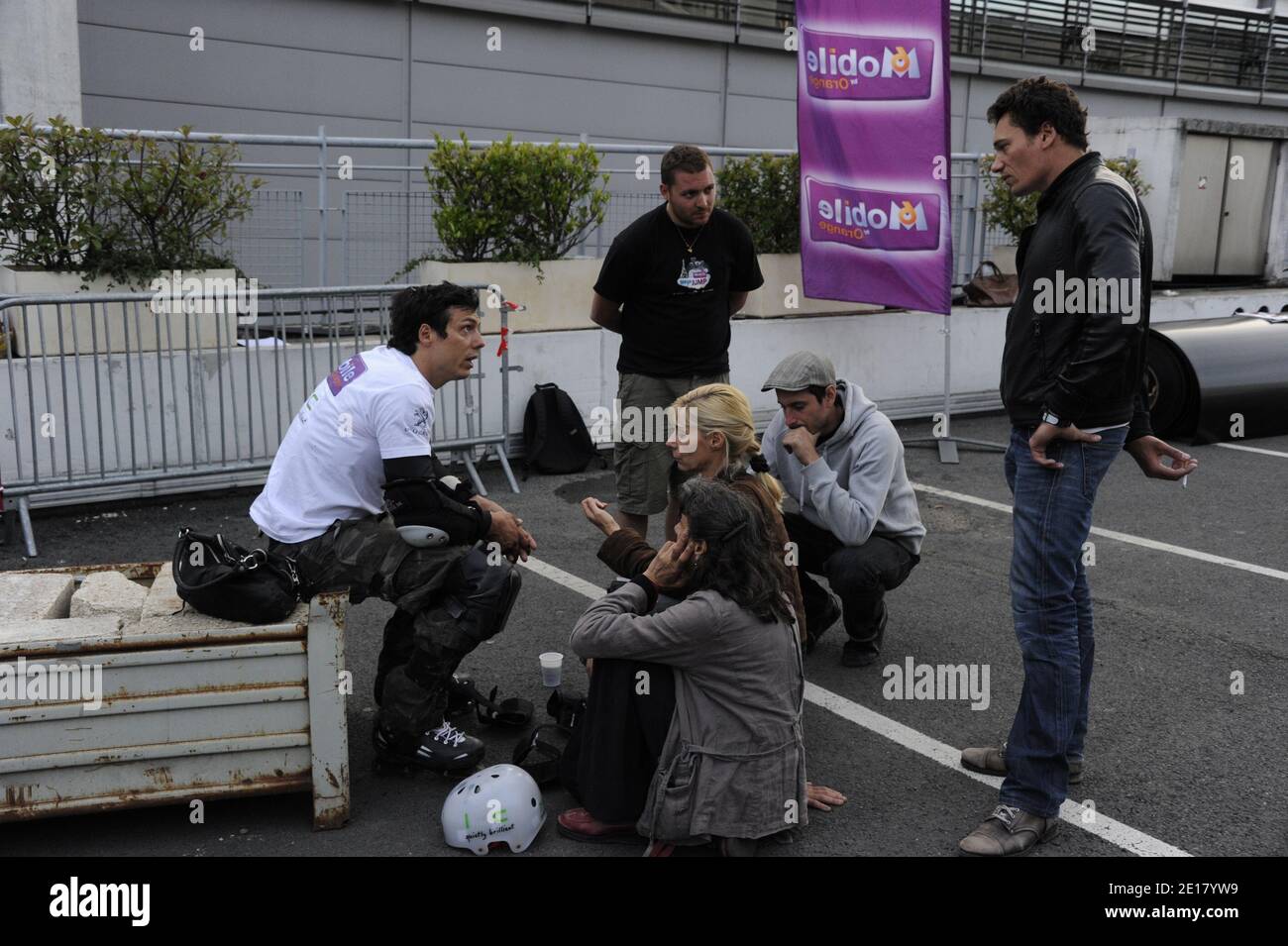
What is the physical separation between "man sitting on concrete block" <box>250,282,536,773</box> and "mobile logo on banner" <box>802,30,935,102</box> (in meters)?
5.13

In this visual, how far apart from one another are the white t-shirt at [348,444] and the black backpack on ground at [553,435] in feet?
13.2

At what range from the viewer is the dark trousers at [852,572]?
470 cm

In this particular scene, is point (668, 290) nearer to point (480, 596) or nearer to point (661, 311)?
point (661, 311)

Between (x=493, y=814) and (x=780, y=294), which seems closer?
(x=493, y=814)

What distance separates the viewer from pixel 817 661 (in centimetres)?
495

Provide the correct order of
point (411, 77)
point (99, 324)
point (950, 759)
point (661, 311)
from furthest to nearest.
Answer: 1. point (411, 77)
2. point (99, 324)
3. point (661, 311)
4. point (950, 759)

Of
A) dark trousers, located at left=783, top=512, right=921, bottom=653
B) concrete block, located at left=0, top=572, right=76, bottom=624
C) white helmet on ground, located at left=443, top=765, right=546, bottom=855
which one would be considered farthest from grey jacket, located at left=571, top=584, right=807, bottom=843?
concrete block, located at left=0, top=572, right=76, bottom=624

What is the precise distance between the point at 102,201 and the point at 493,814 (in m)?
4.99

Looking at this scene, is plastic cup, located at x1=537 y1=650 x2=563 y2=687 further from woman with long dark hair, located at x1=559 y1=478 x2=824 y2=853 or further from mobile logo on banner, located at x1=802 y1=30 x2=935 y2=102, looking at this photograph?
mobile logo on banner, located at x1=802 y1=30 x2=935 y2=102

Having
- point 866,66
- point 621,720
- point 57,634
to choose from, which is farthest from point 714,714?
point 866,66

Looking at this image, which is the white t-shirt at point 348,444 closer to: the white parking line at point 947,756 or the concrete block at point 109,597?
the concrete block at point 109,597

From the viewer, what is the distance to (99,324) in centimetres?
686

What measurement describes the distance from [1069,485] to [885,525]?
56.5 inches
